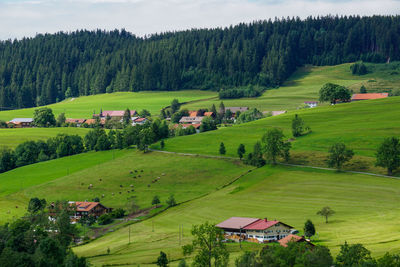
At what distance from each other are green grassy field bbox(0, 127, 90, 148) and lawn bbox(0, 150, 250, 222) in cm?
3151

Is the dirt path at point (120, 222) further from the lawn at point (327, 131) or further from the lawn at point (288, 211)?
the lawn at point (327, 131)

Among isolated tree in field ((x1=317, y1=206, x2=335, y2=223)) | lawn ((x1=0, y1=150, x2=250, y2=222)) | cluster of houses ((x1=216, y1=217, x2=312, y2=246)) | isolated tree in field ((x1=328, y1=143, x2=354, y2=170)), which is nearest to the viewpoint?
cluster of houses ((x1=216, y1=217, x2=312, y2=246))

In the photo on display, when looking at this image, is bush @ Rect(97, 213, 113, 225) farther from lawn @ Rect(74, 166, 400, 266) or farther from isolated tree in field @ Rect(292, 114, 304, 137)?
isolated tree in field @ Rect(292, 114, 304, 137)

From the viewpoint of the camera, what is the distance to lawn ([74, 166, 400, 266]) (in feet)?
250

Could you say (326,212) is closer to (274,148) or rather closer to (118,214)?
(274,148)

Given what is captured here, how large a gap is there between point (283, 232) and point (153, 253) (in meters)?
20.4

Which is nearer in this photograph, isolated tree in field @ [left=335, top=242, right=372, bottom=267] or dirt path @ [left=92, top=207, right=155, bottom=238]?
isolated tree in field @ [left=335, top=242, right=372, bottom=267]

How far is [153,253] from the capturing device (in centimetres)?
7625

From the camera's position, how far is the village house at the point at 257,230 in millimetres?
82812

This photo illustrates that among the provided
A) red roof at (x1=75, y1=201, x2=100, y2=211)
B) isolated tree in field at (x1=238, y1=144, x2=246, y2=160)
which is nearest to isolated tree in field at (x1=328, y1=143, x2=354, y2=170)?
isolated tree in field at (x1=238, y1=144, x2=246, y2=160)

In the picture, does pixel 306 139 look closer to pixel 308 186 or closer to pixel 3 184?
pixel 308 186

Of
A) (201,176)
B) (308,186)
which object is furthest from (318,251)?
(201,176)

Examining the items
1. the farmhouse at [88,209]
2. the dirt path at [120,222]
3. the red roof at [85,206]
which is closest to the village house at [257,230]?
the dirt path at [120,222]

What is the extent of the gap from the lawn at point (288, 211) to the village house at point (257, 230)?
3.50 m
